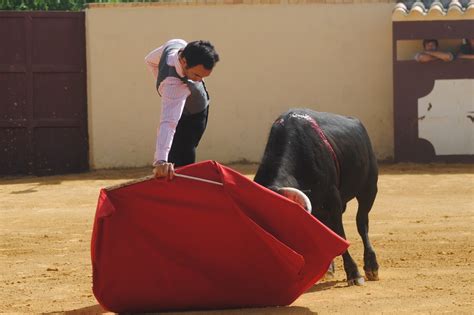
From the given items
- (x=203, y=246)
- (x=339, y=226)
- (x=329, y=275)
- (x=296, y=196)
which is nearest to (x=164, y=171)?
(x=203, y=246)

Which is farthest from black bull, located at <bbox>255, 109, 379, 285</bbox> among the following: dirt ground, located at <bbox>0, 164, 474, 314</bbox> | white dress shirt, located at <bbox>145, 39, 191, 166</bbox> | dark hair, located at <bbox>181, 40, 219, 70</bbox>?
dark hair, located at <bbox>181, 40, 219, 70</bbox>

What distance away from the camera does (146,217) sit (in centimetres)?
555

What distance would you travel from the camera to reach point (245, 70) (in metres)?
14.0

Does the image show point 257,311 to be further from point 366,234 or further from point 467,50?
point 467,50

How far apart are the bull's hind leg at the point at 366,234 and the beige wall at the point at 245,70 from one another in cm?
677

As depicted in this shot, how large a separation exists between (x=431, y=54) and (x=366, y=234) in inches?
273

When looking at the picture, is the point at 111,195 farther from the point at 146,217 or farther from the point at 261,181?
the point at 261,181

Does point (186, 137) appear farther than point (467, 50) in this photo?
No

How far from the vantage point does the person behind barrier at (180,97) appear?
5590 mm

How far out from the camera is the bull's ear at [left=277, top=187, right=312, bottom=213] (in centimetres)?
557

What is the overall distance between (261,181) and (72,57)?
330 inches

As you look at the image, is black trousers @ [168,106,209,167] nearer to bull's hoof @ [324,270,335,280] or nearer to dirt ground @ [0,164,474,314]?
dirt ground @ [0,164,474,314]

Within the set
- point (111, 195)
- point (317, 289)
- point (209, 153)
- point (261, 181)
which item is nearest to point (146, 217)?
point (111, 195)

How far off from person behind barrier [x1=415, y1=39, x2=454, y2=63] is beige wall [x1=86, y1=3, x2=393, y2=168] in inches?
20.9
